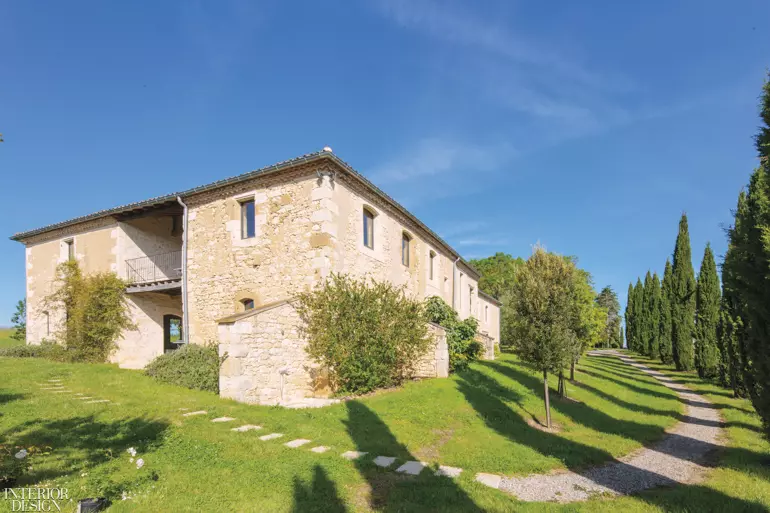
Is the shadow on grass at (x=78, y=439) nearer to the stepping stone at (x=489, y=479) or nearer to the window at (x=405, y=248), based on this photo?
the stepping stone at (x=489, y=479)

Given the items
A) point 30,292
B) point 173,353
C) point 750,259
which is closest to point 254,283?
point 173,353

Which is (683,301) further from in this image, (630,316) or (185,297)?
(185,297)

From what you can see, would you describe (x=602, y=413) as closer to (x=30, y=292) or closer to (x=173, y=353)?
(x=173, y=353)

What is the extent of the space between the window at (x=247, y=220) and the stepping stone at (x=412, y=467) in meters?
9.12

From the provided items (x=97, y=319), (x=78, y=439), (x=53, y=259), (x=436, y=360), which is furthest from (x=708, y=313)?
(x=53, y=259)

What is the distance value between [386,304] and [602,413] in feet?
22.4

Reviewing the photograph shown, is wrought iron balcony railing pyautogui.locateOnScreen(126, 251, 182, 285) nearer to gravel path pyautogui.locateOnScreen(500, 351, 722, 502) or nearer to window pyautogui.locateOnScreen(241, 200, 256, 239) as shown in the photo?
window pyautogui.locateOnScreen(241, 200, 256, 239)

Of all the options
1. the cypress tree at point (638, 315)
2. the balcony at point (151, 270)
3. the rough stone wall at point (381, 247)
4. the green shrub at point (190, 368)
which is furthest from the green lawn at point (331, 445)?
the cypress tree at point (638, 315)

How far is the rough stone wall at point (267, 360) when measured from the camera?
9.37 metres

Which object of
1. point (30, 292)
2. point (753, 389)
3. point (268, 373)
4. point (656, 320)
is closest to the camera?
point (753, 389)

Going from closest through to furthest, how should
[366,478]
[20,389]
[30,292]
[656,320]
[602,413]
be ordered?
[366,478]
[20,389]
[602,413]
[30,292]
[656,320]

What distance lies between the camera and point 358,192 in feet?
42.2

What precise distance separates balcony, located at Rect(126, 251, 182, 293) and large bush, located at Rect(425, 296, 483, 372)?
1030cm

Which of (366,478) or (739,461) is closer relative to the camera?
(366,478)
